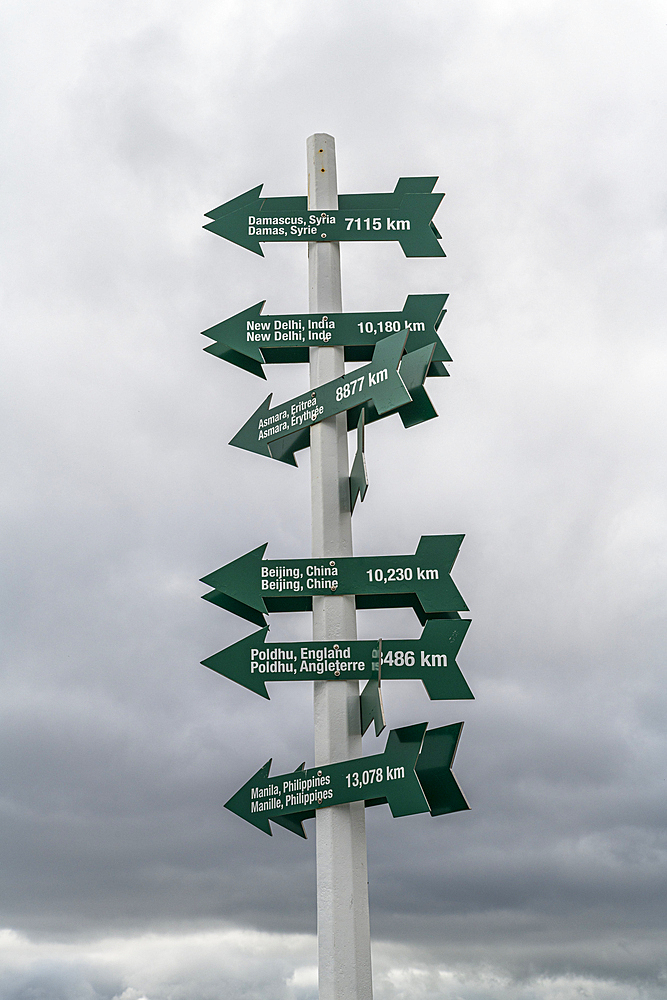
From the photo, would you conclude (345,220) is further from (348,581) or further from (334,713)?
(334,713)

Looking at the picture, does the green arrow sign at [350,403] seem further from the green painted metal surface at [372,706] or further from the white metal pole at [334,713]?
the green painted metal surface at [372,706]

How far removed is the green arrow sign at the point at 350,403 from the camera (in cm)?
745

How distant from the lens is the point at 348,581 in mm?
7371

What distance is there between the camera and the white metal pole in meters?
6.75

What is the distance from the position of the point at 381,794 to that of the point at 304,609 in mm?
1559

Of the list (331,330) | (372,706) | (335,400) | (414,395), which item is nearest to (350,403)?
(335,400)

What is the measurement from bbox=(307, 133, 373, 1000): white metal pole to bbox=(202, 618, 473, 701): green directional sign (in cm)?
15

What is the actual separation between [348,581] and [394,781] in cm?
150

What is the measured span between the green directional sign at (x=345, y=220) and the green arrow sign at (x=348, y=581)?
273 centimetres

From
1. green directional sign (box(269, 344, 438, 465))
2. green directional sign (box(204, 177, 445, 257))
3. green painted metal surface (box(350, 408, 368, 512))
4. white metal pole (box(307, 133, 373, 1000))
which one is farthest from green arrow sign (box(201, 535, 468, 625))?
green directional sign (box(204, 177, 445, 257))

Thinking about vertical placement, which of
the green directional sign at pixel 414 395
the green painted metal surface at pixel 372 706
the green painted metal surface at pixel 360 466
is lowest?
the green painted metal surface at pixel 372 706

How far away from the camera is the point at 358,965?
6695 mm

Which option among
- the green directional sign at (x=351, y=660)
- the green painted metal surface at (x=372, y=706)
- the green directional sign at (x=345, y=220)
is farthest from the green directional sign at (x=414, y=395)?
the green painted metal surface at (x=372, y=706)

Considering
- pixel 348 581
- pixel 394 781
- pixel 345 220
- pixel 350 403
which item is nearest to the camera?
pixel 394 781
